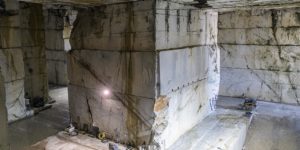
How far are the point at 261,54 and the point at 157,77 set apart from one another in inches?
158

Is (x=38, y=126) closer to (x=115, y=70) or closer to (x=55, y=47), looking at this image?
(x=115, y=70)

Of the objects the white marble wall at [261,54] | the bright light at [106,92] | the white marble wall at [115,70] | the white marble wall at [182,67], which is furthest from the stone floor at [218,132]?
the bright light at [106,92]

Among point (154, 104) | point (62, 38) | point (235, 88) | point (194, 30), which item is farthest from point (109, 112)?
point (62, 38)

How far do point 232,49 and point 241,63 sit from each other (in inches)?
17.2

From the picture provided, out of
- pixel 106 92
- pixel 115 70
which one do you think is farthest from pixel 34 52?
pixel 115 70

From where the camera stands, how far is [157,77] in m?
3.48

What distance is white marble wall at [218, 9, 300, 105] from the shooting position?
601cm

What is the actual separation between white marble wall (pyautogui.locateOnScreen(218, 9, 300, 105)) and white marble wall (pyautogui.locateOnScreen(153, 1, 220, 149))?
5.11 ft

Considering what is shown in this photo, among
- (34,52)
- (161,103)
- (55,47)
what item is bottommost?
(161,103)

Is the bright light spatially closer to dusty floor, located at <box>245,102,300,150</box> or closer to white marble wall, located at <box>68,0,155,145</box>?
white marble wall, located at <box>68,0,155,145</box>

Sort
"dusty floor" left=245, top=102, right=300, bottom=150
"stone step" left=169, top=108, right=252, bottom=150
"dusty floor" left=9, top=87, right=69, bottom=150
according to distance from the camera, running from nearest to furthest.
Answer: "stone step" left=169, top=108, right=252, bottom=150
"dusty floor" left=9, top=87, right=69, bottom=150
"dusty floor" left=245, top=102, right=300, bottom=150

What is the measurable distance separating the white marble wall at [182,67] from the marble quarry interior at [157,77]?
2 cm

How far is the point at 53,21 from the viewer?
8.50 meters

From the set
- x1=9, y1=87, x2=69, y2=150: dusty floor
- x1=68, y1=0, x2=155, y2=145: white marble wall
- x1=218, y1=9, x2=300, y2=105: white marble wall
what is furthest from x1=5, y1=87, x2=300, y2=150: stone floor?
x1=218, y1=9, x2=300, y2=105: white marble wall
